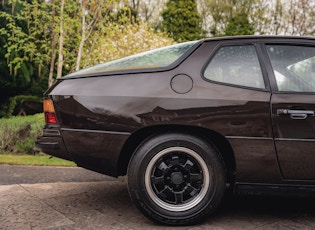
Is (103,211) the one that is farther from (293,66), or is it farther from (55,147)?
(293,66)

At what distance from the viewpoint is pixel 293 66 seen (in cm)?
312

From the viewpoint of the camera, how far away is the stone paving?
3.07 m

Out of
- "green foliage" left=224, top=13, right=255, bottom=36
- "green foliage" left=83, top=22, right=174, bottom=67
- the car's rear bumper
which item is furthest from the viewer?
"green foliage" left=224, top=13, right=255, bottom=36

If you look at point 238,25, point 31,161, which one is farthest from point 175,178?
point 238,25

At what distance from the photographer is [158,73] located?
310 centimetres

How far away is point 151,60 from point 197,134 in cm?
75

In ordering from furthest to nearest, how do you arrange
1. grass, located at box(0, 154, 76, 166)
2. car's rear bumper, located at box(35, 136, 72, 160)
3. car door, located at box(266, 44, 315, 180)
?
1. grass, located at box(0, 154, 76, 166)
2. car's rear bumper, located at box(35, 136, 72, 160)
3. car door, located at box(266, 44, 315, 180)

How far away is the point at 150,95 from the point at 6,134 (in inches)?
172

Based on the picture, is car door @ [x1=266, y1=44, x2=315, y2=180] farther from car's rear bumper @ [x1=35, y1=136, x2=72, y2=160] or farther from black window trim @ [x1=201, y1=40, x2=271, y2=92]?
car's rear bumper @ [x1=35, y1=136, x2=72, y2=160]

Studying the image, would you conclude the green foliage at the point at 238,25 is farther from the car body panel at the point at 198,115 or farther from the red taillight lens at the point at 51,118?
the red taillight lens at the point at 51,118

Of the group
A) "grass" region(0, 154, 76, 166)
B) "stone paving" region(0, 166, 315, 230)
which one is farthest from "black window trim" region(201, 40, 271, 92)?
"grass" region(0, 154, 76, 166)

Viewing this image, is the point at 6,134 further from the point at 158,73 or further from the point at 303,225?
the point at 303,225

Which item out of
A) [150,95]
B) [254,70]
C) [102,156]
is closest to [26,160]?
[102,156]

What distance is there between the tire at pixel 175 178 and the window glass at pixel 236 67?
0.53 metres
